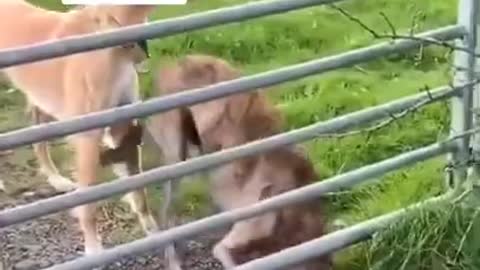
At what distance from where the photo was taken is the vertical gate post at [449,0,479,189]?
Answer: 13.9ft

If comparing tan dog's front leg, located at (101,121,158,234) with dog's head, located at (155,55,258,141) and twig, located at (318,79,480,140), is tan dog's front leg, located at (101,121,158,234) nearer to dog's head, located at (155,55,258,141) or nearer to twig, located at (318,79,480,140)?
dog's head, located at (155,55,258,141)

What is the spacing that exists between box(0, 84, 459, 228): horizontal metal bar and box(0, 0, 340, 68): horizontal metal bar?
401 millimetres

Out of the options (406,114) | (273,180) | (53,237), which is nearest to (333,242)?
(273,180)

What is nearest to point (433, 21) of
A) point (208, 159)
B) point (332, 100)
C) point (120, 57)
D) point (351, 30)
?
point (351, 30)

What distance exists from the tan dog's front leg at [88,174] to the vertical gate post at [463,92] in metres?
1.32

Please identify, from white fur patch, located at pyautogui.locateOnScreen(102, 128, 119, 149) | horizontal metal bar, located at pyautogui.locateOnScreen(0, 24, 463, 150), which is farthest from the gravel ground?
horizontal metal bar, located at pyautogui.locateOnScreen(0, 24, 463, 150)

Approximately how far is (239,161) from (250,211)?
555 mm

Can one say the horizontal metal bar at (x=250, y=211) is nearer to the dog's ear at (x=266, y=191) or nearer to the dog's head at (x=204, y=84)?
the dog's ear at (x=266, y=191)

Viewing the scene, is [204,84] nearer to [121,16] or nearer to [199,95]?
[121,16]

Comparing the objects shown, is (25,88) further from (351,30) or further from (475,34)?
(351,30)

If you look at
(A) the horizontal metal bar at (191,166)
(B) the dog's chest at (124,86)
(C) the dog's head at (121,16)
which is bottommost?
(A) the horizontal metal bar at (191,166)

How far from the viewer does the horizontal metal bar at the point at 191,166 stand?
10.9ft

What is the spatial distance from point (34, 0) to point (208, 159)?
360 centimetres

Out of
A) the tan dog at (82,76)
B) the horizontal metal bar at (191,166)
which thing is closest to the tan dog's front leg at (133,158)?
the tan dog at (82,76)
